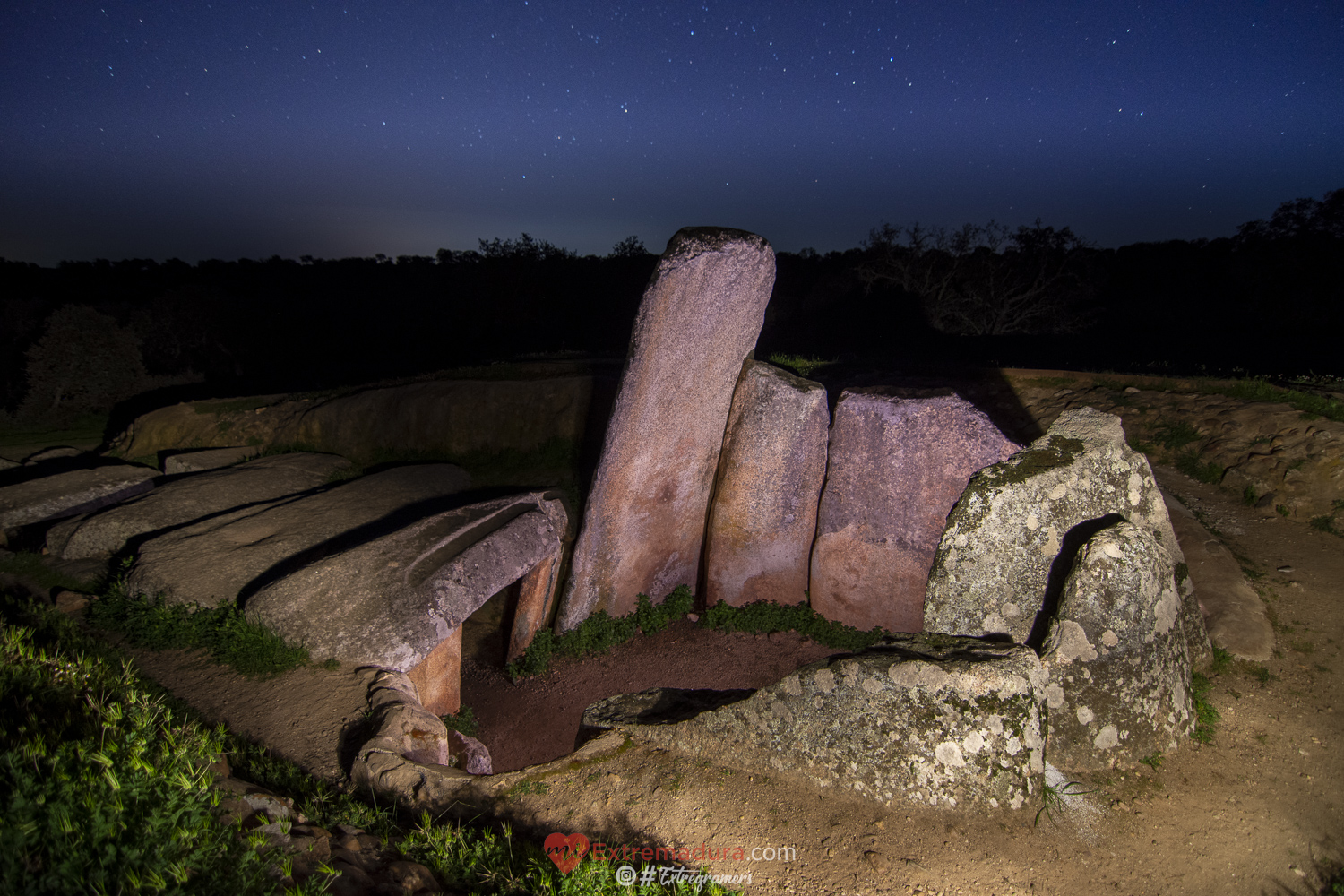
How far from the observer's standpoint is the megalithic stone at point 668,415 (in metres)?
6.10

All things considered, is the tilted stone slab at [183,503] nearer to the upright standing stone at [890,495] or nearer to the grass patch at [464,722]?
the grass patch at [464,722]

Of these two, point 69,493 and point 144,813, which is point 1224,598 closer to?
point 144,813

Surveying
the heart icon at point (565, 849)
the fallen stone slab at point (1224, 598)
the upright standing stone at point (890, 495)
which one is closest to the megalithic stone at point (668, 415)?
the upright standing stone at point (890, 495)

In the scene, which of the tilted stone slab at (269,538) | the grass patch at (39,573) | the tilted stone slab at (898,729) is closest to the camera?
the tilted stone slab at (898,729)

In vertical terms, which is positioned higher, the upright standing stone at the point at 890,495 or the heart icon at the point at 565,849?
the upright standing stone at the point at 890,495

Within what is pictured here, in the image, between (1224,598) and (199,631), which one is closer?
(199,631)

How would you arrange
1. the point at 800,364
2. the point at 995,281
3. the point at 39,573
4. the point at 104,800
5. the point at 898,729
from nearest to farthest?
the point at 104,800 → the point at 898,729 → the point at 39,573 → the point at 800,364 → the point at 995,281

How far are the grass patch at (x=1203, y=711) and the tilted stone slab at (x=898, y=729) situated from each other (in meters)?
1.43

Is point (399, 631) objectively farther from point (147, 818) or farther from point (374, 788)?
point (147, 818)

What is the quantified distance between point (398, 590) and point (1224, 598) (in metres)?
7.21

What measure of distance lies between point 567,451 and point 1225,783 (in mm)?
8367

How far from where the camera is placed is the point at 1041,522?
5.46 meters

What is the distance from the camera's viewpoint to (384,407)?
11523 mm

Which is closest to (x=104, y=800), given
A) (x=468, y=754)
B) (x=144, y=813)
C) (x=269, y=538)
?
(x=144, y=813)
